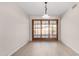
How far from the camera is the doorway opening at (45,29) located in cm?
1059

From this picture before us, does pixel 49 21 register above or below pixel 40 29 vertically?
above

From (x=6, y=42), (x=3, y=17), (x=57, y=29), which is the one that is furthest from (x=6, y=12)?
(x=57, y=29)

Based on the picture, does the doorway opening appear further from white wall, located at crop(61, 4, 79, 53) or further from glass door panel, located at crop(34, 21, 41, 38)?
white wall, located at crop(61, 4, 79, 53)

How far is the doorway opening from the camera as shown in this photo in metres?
10.6

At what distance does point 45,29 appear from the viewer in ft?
35.8

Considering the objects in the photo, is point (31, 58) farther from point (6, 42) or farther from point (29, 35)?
point (29, 35)

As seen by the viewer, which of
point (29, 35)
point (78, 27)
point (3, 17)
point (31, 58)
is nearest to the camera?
point (31, 58)

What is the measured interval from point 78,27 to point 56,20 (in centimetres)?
575

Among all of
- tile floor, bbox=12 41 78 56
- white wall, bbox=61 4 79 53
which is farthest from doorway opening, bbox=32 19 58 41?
tile floor, bbox=12 41 78 56

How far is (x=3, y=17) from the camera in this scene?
360cm

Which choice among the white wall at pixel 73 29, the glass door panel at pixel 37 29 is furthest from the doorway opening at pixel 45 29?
the white wall at pixel 73 29

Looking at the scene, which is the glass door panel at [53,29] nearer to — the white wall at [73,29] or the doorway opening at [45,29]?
the doorway opening at [45,29]

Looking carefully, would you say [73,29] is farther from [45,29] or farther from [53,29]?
[45,29]

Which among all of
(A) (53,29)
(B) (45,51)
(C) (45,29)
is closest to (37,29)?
(C) (45,29)
